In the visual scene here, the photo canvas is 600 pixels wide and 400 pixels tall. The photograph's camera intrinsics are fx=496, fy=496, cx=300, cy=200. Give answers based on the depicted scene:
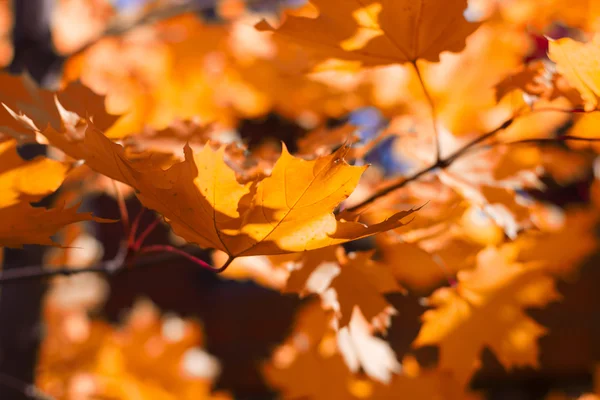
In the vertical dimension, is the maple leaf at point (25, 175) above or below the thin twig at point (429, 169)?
above

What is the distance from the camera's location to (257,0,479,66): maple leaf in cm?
53

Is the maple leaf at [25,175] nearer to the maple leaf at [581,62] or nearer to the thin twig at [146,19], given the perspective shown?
the maple leaf at [581,62]

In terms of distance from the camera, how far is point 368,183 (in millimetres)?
985

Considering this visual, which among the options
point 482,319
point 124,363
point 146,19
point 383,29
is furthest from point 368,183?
point 124,363

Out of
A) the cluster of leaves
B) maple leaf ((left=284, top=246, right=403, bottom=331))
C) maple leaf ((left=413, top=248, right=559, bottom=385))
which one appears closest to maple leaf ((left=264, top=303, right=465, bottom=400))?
the cluster of leaves

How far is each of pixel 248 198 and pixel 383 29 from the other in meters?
0.27

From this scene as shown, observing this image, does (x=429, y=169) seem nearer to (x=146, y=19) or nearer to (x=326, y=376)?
(x=326, y=376)

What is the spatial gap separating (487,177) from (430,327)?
240mm

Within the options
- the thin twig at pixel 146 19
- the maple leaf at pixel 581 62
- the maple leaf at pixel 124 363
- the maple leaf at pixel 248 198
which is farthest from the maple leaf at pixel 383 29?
the maple leaf at pixel 124 363

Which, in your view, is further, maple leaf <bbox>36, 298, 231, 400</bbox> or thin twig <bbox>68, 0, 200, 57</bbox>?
maple leaf <bbox>36, 298, 231, 400</bbox>

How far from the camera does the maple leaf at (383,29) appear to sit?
528 millimetres

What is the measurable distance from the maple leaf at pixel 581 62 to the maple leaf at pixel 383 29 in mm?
104

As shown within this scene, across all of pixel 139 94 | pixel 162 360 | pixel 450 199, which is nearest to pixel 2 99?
pixel 450 199

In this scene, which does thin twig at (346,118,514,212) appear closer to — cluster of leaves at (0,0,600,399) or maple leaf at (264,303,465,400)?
cluster of leaves at (0,0,600,399)
